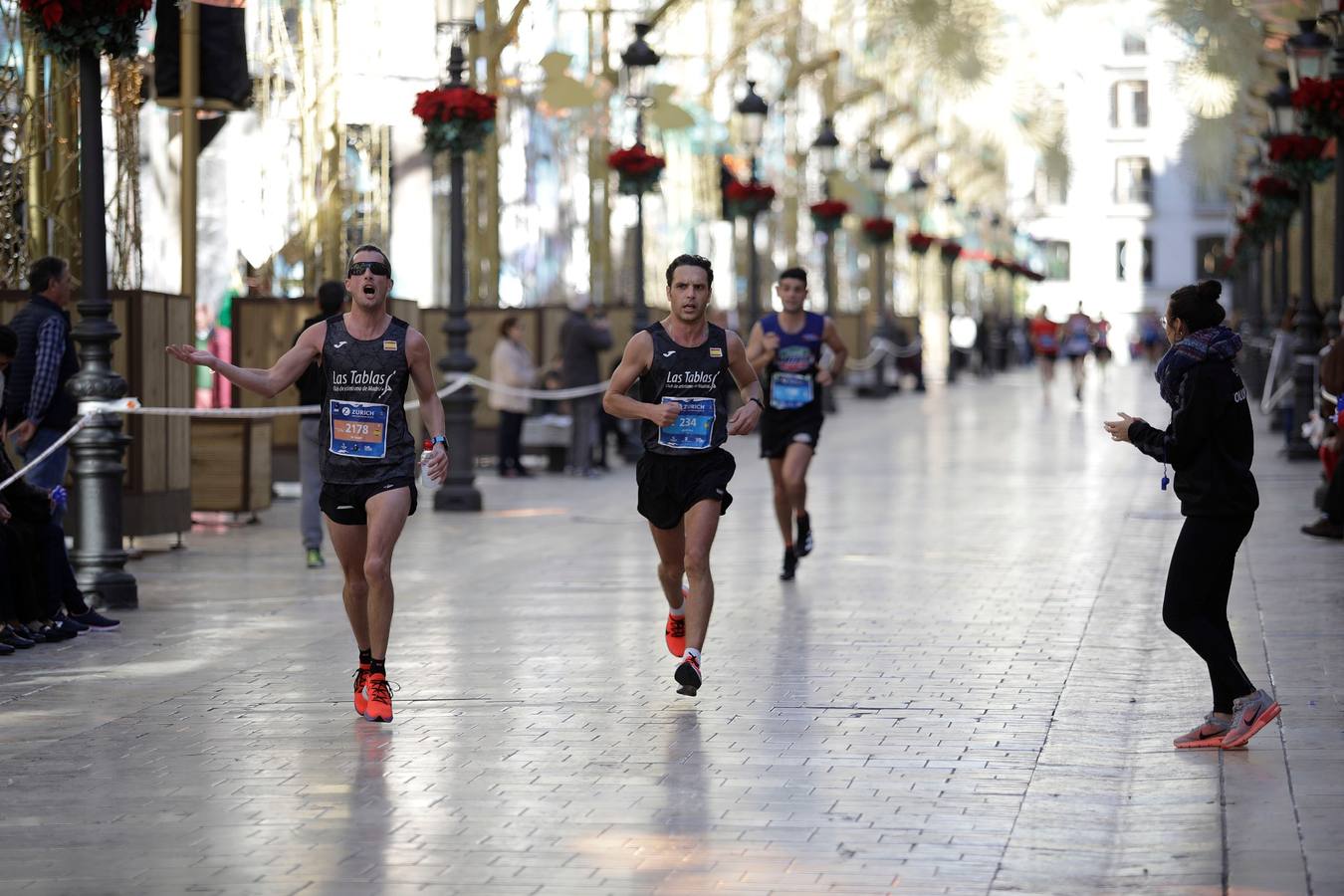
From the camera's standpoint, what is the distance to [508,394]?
24312mm

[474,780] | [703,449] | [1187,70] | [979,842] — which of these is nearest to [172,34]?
[703,449]

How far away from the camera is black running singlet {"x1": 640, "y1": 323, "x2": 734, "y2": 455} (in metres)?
9.95

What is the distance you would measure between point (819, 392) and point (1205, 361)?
6.40 meters

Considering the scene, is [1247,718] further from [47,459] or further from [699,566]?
[47,459]

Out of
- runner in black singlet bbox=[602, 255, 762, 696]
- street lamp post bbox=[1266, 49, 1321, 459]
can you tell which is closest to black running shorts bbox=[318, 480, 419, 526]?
runner in black singlet bbox=[602, 255, 762, 696]

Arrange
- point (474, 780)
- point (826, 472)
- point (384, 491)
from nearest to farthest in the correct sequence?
point (474, 780)
point (384, 491)
point (826, 472)

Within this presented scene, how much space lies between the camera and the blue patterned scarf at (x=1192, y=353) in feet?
27.9

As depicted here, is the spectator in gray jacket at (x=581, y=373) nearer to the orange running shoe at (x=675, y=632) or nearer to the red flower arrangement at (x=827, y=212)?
the orange running shoe at (x=675, y=632)

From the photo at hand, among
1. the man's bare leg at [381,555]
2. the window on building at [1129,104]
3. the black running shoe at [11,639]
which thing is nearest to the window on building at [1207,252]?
the window on building at [1129,104]

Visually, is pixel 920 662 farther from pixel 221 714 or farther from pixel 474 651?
pixel 221 714

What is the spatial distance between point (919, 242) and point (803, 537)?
42937 mm

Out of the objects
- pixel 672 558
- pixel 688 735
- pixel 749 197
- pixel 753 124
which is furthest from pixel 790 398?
pixel 749 197

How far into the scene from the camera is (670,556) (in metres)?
10.2

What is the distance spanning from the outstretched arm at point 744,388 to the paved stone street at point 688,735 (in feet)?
3.90
